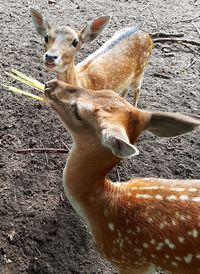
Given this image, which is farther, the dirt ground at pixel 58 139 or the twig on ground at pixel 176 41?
the twig on ground at pixel 176 41

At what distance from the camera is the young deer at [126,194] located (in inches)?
106

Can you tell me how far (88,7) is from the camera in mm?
6148

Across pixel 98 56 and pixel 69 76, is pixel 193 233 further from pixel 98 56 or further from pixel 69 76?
pixel 98 56

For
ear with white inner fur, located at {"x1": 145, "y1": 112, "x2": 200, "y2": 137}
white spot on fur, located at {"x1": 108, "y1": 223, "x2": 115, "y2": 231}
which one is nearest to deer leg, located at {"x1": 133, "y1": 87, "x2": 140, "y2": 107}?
ear with white inner fur, located at {"x1": 145, "y1": 112, "x2": 200, "y2": 137}

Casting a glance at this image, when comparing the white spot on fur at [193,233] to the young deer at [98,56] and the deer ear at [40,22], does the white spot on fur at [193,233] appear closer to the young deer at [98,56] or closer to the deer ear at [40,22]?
the young deer at [98,56]

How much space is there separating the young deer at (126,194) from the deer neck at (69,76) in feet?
3.51

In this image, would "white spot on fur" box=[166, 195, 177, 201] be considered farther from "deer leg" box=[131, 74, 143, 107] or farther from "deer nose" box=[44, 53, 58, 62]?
"deer leg" box=[131, 74, 143, 107]

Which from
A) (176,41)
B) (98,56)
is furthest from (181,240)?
(176,41)

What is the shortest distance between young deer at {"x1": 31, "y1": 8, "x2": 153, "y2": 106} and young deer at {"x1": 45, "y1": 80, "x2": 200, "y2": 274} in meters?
1.05

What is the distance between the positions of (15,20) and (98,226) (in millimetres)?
3550

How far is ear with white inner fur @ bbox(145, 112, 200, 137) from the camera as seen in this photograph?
2.73 metres

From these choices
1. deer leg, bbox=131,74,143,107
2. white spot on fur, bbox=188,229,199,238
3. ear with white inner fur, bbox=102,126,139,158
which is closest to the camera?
ear with white inner fur, bbox=102,126,139,158

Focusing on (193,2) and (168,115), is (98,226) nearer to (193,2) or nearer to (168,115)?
(168,115)

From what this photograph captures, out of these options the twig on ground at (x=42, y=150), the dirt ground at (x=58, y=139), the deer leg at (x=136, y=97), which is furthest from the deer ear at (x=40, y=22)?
the deer leg at (x=136, y=97)
